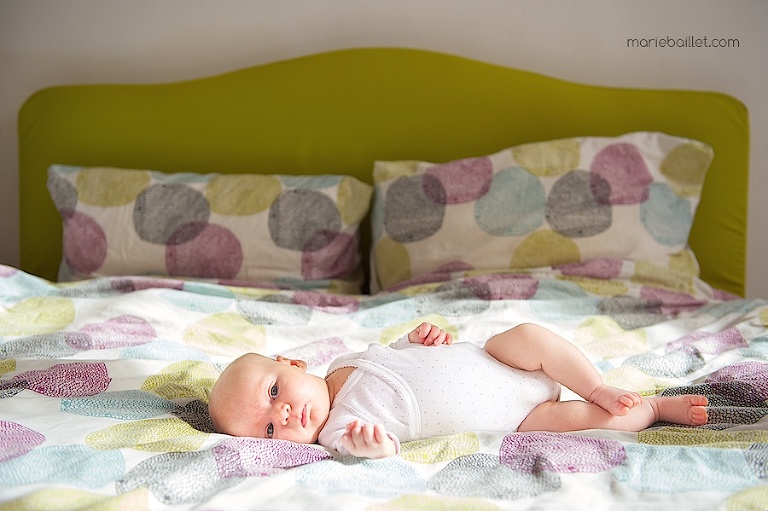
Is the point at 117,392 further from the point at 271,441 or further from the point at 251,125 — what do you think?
the point at 251,125

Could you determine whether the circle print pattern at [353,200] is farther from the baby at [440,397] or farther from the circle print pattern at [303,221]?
the baby at [440,397]

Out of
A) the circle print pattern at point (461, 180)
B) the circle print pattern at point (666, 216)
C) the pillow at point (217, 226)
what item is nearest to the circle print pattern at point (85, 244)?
the pillow at point (217, 226)

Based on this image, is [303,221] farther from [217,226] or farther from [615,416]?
[615,416]

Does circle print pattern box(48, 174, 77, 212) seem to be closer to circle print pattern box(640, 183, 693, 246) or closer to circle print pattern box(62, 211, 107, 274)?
circle print pattern box(62, 211, 107, 274)

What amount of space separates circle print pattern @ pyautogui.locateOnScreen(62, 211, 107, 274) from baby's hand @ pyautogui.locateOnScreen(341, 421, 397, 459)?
4.62ft

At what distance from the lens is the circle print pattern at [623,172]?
2.13m

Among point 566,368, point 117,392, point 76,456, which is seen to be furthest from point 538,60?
point 76,456

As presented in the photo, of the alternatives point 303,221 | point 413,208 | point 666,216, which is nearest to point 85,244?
point 303,221

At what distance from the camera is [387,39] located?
8.46 ft

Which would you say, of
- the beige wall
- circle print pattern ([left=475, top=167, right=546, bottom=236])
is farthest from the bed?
the beige wall

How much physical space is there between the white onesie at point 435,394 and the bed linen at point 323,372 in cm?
5

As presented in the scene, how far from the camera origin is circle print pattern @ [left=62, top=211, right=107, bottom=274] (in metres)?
2.26

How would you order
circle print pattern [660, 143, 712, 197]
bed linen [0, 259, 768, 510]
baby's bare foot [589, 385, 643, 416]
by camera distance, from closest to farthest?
1. bed linen [0, 259, 768, 510]
2. baby's bare foot [589, 385, 643, 416]
3. circle print pattern [660, 143, 712, 197]

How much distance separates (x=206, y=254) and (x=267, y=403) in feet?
3.62
